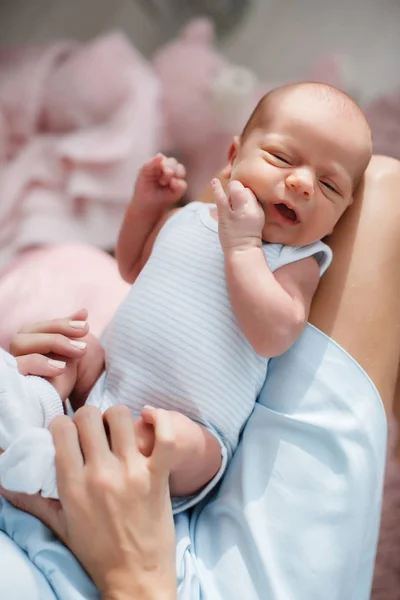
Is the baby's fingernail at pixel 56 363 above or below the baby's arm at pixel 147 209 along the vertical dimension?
below

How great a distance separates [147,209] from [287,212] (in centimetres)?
23

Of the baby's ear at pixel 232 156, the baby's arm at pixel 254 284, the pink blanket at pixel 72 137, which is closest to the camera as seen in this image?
the baby's arm at pixel 254 284

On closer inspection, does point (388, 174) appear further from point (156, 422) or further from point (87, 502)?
point (87, 502)

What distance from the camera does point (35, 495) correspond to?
2.31 feet

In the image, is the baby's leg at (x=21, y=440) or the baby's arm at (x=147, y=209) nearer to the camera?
the baby's leg at (x=21, y=440)

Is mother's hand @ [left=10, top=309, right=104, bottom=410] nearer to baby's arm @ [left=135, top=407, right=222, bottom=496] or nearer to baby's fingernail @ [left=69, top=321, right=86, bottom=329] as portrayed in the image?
baby's fingernail @ [left=69, top=321, right=86, bottom=329]

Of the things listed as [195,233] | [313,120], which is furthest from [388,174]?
[195,233]

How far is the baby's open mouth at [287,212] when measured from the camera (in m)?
0.81

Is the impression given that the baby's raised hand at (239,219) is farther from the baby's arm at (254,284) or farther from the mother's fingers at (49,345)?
the mother's fingers at (49,345)

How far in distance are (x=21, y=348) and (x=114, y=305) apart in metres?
0.36

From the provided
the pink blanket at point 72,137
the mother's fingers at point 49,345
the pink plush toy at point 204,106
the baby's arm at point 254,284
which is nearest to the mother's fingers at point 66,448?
the mother's fingers at point 49,345

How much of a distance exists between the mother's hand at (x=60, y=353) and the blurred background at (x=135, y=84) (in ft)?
1.72

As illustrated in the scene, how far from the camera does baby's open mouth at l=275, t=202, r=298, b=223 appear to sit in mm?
805

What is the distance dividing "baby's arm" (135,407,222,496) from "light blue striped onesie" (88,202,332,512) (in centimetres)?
2
